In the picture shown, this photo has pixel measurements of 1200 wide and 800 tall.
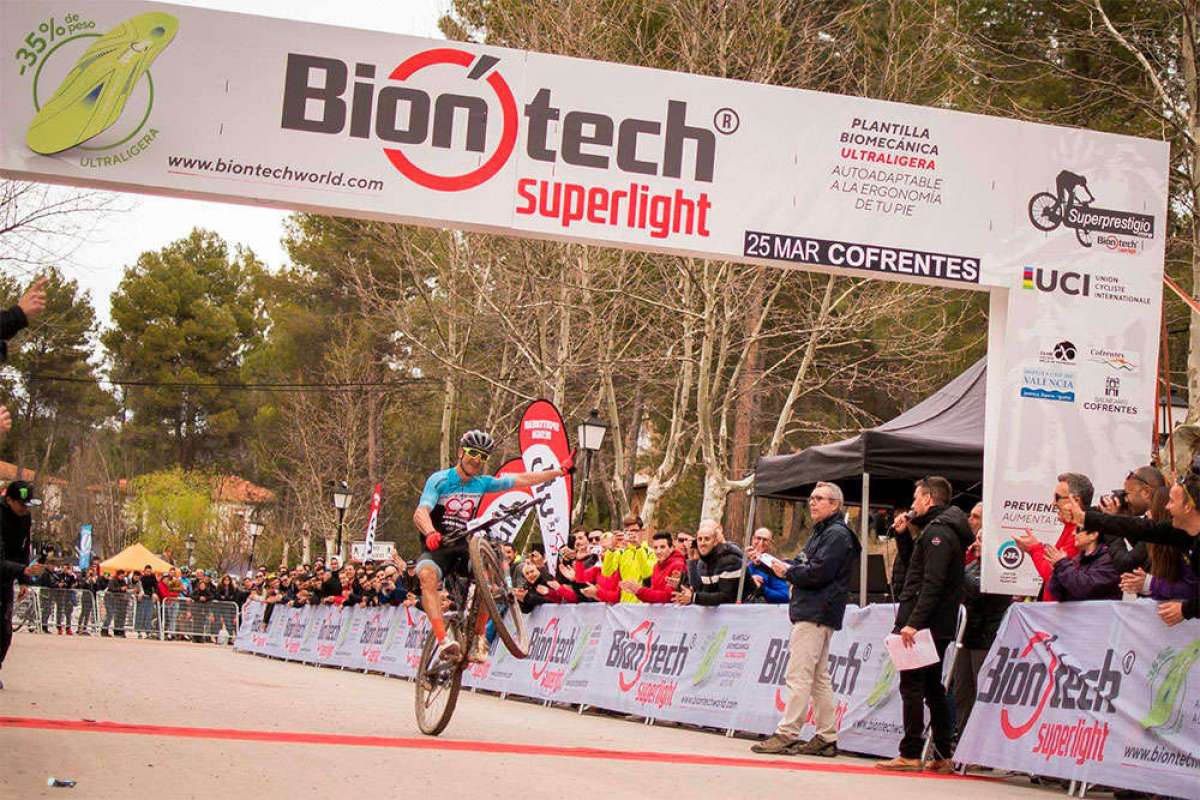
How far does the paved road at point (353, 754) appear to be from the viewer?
795cm

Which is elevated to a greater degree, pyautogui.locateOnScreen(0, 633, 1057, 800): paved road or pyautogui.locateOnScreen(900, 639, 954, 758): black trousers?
pyautogui.locateOnScreen(900, 639, 954, 758): black trousers

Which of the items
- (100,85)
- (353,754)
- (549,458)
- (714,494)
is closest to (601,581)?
(549,458)

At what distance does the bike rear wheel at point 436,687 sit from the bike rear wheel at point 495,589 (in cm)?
38

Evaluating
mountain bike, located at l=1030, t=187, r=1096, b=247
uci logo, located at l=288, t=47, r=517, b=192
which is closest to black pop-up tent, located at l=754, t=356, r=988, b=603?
mountain bike, located at l=1030, t=187, r=1096, b=247

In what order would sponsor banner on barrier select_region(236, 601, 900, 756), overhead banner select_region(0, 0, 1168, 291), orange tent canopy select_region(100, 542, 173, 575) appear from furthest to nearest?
orange tent canopy select_region(100, 542, 173, 575) → overhead banner select_region(0, 0, 1168, 291) → sponsor banner on barrier select_region(236, 601, 900, 756)

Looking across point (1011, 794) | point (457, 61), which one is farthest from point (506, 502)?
point (1011, 794)

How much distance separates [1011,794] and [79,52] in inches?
365

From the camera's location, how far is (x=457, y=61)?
543 inches

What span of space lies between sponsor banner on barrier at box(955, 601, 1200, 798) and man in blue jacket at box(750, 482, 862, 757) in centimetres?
121

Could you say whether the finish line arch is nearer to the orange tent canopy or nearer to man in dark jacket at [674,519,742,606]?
man in dark jacket at [674,519,742,606]

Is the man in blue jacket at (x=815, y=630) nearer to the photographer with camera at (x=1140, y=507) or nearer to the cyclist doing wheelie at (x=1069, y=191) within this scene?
the photographer with camera at (x=1140, y=507)

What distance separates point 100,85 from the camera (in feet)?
43.6

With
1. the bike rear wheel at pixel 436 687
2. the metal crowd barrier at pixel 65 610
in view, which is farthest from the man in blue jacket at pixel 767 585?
the metal crowd barrier at pixel 65 610

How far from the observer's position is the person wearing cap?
43.3ft
